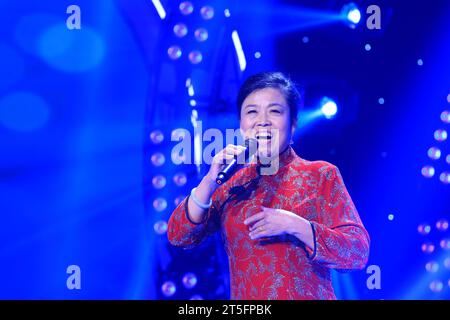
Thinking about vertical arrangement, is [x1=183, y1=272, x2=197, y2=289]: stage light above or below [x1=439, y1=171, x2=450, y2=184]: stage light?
below

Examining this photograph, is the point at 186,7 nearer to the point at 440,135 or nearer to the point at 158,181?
the point at 158,181

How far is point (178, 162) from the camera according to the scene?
203 cm

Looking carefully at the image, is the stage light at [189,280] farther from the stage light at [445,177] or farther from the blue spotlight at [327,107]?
the stage light at [445,177]

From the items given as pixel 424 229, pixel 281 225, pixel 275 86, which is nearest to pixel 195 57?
Result: pixel 275 86

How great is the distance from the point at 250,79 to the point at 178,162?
0.42 meters

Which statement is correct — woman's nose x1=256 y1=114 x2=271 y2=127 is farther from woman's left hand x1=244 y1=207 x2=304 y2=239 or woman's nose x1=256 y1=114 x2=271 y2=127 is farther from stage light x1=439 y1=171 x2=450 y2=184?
stage light x1=439 y1=171 x2=450 y2=184

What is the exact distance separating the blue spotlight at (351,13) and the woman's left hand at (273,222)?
909 mm

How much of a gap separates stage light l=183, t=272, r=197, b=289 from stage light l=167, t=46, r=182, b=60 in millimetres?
790

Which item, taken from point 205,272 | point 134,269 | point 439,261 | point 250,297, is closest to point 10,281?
point 134,269

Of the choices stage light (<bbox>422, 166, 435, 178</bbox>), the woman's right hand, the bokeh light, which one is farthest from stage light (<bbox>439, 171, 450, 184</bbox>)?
the bokeh light

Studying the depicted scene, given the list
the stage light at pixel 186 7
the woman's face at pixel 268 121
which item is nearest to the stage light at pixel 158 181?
the woman's face at pixel 268 121

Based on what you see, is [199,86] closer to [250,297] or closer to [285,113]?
[285,113]

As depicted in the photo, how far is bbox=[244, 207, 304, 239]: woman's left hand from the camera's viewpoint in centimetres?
161

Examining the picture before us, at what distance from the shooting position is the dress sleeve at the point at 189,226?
5.68ft
